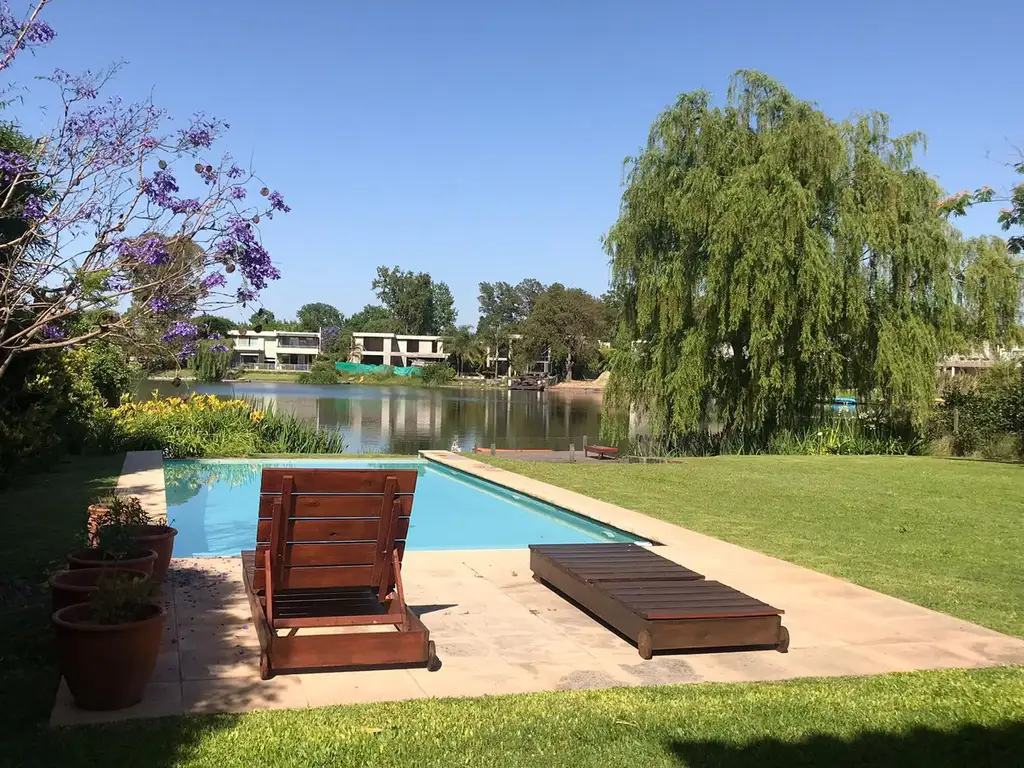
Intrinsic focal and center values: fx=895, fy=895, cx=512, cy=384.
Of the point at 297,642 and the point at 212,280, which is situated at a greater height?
the point at 212,280

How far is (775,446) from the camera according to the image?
20094 millimetres

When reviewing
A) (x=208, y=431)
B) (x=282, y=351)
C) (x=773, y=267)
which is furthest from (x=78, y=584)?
(x=282, y=351)

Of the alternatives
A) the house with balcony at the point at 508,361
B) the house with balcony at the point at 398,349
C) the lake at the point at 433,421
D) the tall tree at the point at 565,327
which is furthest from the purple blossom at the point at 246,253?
the house with balcony at the point at 398,349

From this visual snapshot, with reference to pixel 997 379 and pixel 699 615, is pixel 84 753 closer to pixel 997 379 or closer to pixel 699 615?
pixel 699 615

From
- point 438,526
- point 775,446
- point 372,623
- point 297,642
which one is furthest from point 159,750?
point 775,446

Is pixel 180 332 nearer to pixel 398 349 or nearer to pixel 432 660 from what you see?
pixel 432 660

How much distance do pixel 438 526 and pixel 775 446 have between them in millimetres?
11374

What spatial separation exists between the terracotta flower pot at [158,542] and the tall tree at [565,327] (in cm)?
8277

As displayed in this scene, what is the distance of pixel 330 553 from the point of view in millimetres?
4613

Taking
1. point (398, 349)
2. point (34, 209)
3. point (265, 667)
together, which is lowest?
point (265, 667)

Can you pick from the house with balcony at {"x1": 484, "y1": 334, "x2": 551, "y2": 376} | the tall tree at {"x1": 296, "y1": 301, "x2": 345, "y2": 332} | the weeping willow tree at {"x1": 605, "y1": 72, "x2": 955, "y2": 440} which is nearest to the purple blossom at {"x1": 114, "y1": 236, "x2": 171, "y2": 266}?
the weeping willow tree at {"x1": 605, "y1": 72, "x2": 955, "y2": 440}

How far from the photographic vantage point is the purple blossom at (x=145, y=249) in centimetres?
458

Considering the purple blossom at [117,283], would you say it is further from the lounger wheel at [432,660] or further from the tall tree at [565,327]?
the tall tree at [565,327]

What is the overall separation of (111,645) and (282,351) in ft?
335
